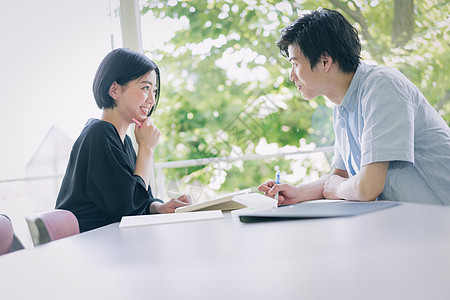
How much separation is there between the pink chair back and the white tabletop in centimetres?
19

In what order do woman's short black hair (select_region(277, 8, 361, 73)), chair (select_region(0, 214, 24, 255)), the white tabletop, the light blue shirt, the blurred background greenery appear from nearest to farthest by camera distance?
the white tabletop
chair (select_region(0, 214, 24, 255))
the light blue shirt
woman's short black hair (select_region(277, 8, 361, 73))
the blurred background greenery

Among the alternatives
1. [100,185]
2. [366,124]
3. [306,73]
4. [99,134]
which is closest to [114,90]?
[99,134]

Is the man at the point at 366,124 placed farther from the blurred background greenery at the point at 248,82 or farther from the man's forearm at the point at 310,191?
the blurred background greenery at the point at 248,82

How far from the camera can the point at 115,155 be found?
1521 millimetres

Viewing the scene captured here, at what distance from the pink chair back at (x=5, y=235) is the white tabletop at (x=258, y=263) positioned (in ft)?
0.63

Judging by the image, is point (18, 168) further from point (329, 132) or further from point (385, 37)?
point (385, 37)

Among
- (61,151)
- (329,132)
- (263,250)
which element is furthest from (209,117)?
(263,250)

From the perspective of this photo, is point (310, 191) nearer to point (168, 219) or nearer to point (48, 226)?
point (168, 219)

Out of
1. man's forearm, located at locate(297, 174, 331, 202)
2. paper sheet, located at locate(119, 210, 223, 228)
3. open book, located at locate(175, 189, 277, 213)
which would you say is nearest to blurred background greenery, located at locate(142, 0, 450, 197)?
man's forearm, located at locate(297, 174, 331, 202)

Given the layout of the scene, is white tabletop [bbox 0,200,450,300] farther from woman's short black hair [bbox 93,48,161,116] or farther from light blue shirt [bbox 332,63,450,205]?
woman's short black hair [bbox 93,48,161,116]

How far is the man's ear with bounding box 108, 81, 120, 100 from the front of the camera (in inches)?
69.8

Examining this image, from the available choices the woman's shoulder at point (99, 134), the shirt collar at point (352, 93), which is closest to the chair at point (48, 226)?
the woman's shoulder at point (99, 134)

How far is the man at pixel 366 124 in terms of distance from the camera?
1300mm

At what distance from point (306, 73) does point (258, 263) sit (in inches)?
50.3
